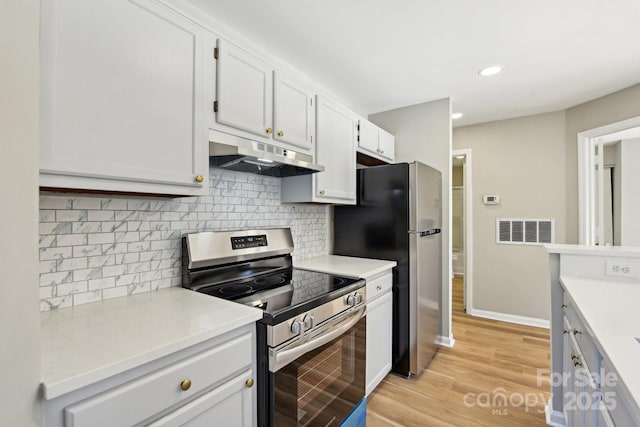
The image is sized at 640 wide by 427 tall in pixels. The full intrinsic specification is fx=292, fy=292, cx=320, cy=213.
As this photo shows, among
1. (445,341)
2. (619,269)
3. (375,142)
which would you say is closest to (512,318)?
(445,341)

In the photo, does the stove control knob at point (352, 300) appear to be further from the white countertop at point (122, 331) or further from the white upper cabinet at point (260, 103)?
the white upper cabinet at point (260, 103)

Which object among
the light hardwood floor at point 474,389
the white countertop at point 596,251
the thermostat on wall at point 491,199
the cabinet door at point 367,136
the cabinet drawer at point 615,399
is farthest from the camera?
the thermostat on wall at point 491,199

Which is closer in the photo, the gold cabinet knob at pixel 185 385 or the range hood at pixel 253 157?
the gold cabinet knob at pixel 185 385

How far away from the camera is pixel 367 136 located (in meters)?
2.69

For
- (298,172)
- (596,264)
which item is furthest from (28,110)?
(596,264)

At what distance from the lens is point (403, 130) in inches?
124

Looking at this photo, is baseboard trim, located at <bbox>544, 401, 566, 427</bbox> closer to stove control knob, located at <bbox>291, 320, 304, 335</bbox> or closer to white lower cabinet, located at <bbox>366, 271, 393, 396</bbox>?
white lower cabinet, located at <bbox>366, 271, 393, 396</bbox>

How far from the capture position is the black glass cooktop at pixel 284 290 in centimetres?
128

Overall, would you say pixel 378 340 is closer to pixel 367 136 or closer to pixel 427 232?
pixel 427 232

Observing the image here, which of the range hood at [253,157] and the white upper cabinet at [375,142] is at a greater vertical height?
the white upper cabinet at [375,142]

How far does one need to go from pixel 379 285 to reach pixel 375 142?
1406 mm

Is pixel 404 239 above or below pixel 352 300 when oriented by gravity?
above

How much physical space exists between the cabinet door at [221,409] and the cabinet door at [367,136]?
2.05m

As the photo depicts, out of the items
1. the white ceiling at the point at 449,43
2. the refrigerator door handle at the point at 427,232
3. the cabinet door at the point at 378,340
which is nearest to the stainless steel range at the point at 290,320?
the cabinet door at the point at 378,340
